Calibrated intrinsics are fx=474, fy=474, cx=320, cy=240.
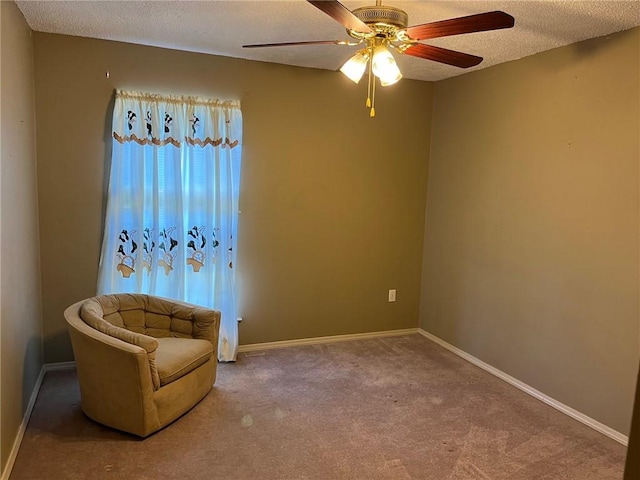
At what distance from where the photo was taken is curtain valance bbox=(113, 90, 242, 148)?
352 centimetres

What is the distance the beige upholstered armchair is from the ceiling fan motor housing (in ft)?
6.61

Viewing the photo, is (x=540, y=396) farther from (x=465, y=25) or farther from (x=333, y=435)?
(x=465, y=25)

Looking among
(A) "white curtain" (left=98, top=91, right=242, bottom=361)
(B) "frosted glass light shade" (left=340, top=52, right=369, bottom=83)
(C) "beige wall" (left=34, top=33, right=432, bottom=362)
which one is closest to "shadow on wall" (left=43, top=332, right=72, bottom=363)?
(C) "beige wall" (left=34, top=33, right=432, bottom=362)

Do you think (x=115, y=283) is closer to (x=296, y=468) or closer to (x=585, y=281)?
(x=296, y=468)

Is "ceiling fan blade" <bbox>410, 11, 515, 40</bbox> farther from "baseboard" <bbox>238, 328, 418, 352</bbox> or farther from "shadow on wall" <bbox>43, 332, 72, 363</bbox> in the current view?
"shadow on wall" <bbox>43, 332, 72, 363</bbox>

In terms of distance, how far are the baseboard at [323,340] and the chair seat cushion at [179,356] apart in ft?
3.23

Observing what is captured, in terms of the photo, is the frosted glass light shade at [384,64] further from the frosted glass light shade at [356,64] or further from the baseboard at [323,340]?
the baseboard at [323,340]

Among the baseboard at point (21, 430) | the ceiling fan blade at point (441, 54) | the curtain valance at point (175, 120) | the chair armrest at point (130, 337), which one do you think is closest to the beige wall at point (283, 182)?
the curtain valance at point (175, 120)

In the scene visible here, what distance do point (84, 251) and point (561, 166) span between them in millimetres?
3524

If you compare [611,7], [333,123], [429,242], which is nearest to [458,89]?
[333,123]

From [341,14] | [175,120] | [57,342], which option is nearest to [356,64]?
[341,14]

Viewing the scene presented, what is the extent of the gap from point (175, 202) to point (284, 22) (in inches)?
63.1

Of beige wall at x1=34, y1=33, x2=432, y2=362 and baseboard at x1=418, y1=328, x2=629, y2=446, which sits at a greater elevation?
beige wall at x1=34, y1=33, x2=432, y2=362

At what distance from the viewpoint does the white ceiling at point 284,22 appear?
2.55 m
